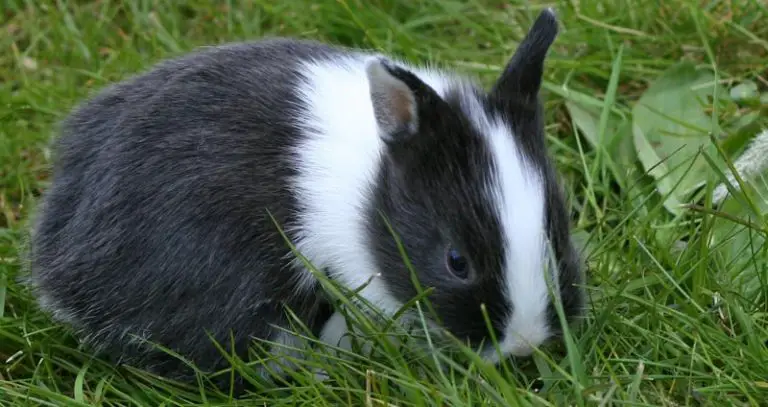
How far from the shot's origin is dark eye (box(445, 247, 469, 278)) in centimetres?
417

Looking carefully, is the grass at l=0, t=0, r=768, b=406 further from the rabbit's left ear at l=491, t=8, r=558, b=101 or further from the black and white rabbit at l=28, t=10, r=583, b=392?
the rabbit's left ear at l=491, t=8, r=558, b=101

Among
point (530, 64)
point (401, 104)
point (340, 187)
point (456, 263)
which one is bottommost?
point (456, 263)

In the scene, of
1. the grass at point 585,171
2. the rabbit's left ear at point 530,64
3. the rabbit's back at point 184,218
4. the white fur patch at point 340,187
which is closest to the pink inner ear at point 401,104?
the white fur patch at point 340,187

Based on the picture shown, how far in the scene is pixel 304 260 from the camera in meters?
4.39

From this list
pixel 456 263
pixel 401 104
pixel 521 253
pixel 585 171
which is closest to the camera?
pixel 521 253

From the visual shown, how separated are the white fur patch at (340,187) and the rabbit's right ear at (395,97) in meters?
0.14

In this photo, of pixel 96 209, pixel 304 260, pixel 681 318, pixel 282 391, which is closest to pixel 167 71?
pixel 96 209

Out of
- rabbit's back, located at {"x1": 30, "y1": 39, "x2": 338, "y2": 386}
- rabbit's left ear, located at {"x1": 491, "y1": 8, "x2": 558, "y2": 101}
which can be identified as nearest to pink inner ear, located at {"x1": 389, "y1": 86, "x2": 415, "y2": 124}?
rabbit's left ear, located at {"x1": 491, "y1": 8, "x2": 558, "y2": 101}

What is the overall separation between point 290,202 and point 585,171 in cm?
166

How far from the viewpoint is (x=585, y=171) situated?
18.2ft

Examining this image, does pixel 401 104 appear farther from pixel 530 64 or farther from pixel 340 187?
pixel 530 64

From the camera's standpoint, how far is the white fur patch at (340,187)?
14.6 feet

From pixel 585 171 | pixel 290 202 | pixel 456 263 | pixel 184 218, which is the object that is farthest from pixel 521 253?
pixel 585 171

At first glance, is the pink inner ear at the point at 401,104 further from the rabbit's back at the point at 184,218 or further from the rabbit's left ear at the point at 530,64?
the rabbit's back at the point at 184,218
